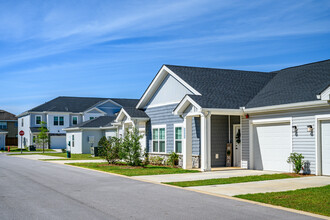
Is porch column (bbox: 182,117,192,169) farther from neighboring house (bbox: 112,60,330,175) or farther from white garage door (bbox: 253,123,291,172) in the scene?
white garage door (bbox: 253,123,291,172)

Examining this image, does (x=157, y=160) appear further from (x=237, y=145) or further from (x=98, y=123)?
(x=98, y=123)

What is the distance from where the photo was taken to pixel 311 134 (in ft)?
52.2

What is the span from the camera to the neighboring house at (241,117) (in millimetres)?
16062

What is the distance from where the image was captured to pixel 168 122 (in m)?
23.1

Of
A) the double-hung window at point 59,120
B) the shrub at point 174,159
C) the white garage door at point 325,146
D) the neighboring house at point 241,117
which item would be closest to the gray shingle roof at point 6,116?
the double-hung window at point 59,120

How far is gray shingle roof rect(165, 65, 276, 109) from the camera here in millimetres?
19495

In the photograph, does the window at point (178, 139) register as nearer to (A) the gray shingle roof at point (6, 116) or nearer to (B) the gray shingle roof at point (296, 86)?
(B) the gray shingle roof at point (296, 86)

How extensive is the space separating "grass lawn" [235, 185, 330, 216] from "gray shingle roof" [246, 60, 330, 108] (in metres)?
5.60

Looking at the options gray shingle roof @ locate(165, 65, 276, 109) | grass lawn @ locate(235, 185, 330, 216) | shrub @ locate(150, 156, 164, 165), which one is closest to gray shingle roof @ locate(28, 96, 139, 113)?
shrub @ locate(150, 156, 164, 165)

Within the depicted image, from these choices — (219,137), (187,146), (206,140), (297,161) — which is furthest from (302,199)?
(219,137)

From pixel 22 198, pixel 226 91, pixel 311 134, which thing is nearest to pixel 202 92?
pixel 226 91

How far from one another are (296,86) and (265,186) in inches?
285

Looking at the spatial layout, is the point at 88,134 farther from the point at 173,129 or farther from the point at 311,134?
the point at 311,134

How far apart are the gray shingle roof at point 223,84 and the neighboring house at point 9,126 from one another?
5772 centimetres
